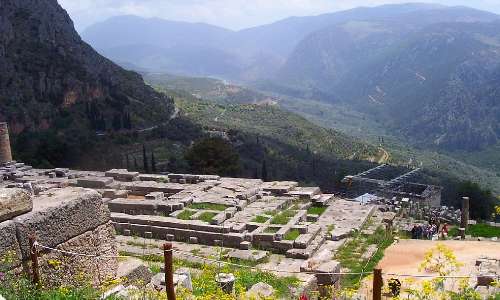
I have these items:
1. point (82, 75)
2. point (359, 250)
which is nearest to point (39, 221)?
point (359, 250)

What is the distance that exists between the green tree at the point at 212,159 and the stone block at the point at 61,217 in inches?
1045

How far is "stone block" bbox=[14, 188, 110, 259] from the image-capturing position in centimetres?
902

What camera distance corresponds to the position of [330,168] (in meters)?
65.1

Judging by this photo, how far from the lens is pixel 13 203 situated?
9008 millimetres

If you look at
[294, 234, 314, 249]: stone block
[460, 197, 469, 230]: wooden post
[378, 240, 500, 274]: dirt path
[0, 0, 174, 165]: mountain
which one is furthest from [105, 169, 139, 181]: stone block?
[0, 0, 174, 165]: mountain

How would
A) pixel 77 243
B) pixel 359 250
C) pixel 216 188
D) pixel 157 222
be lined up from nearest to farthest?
1. pixel 77 243
2. pixel 359 250
3. pixel 157 222
4. pixel 216 188

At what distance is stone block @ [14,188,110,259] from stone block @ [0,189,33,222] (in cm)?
12

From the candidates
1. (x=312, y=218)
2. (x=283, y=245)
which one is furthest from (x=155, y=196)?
(x=283, y=245)

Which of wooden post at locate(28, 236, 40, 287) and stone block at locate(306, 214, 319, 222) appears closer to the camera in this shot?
wooden post at locate(28, 236, 40, 287)

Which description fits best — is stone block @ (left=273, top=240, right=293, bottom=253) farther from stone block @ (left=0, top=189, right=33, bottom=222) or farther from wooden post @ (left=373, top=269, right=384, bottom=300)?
wooden post @ (left=373, top=269, right=384, bottom=300)

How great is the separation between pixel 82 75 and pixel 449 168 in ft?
245

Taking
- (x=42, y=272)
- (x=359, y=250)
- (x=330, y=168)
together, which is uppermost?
(x=42, y=272)

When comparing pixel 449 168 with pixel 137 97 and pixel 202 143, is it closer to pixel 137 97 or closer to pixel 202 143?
pixel 137 97

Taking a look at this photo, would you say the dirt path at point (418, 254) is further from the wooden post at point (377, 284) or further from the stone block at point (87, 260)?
the wooden post at point (377, 284)
